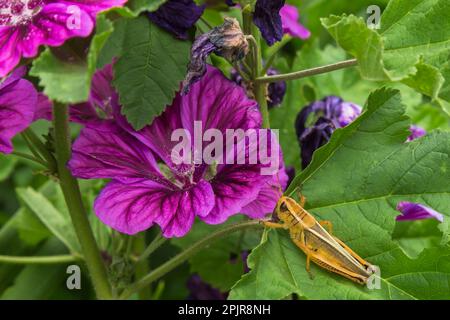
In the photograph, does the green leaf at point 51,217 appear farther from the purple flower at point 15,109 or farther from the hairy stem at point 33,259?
the purple flower at point 15,109

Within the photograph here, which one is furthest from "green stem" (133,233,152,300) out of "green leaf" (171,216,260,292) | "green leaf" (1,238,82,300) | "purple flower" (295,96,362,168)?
"purple flower" (295,96,362,168)

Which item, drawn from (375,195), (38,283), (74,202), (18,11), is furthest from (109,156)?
(38,283)

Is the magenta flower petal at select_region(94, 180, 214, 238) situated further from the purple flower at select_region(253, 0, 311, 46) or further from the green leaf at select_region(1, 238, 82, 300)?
the green leaf at select_region(1, 238, 82, 300)

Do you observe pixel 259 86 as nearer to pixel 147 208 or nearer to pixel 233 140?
pixel 233 140

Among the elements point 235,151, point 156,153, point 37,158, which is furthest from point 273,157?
point 37,158

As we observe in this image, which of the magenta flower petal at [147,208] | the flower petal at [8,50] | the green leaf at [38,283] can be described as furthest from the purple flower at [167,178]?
the green leaf at [38,283]

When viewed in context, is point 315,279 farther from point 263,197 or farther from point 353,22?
point 353,22
